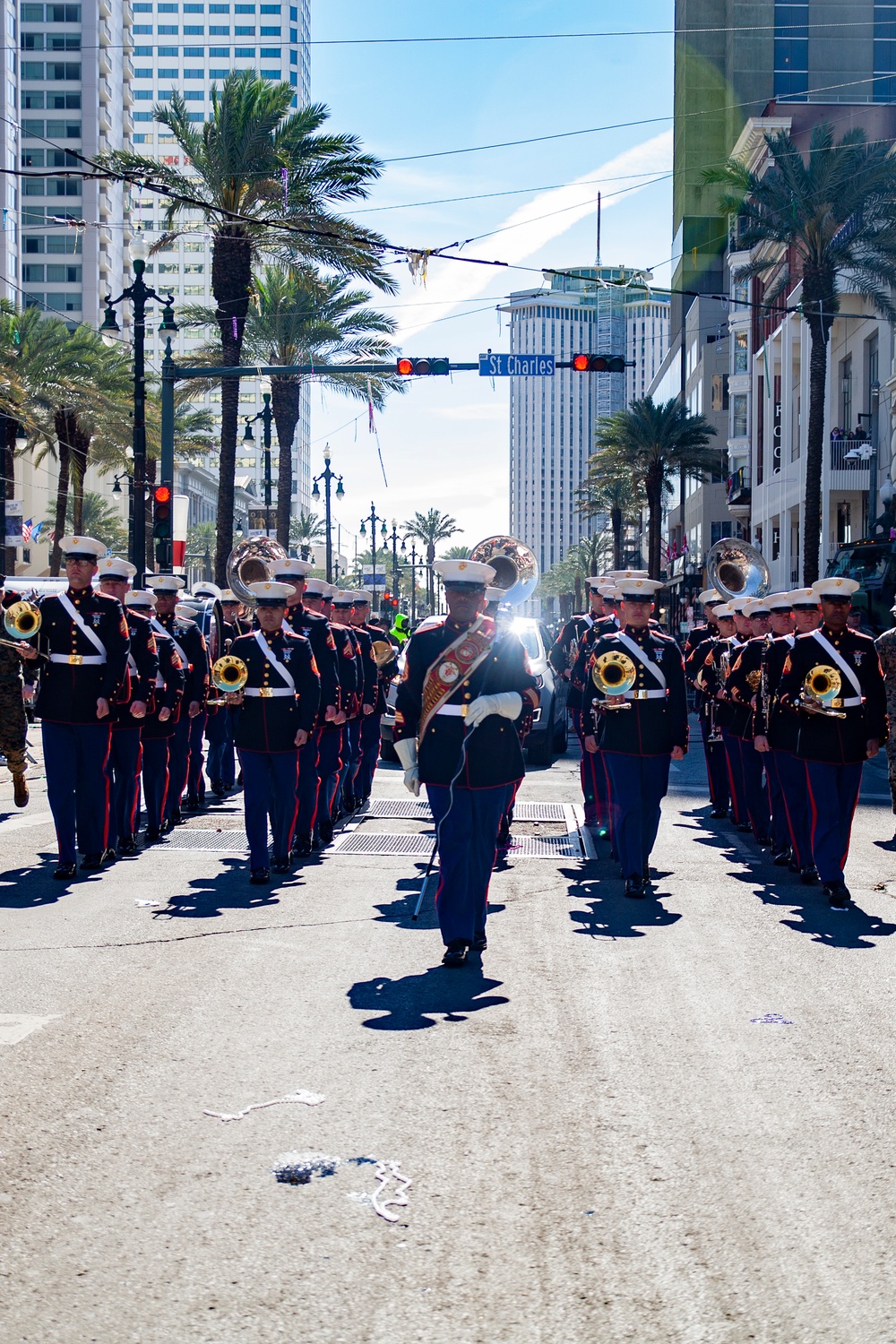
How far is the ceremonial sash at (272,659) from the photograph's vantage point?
32.9 feet

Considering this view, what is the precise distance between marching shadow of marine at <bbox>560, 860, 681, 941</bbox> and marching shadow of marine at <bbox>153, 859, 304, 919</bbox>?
74.6 inches

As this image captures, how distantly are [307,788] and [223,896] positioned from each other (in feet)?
6.08

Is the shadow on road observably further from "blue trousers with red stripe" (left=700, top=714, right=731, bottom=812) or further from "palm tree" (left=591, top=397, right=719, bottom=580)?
"palm tree" (left=591, top=397, right=719, bottom=580)

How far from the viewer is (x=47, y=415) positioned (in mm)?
49719

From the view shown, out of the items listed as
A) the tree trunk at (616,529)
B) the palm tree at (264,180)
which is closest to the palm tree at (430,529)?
the tree trunk at (616,529)

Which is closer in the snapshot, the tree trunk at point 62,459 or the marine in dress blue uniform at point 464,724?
the marine in dress blue uniform at point 464,724

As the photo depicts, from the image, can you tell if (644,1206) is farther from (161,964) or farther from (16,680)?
(16,680)

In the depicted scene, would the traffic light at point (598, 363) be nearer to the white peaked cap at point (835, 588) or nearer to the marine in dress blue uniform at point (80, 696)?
the white peaked cap at point (835, 588)

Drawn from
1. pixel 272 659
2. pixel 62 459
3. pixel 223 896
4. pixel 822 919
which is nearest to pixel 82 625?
pixel 272 659

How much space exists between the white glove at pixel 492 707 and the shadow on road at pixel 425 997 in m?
1.30

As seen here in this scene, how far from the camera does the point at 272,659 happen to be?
1012cm

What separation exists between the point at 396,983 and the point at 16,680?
5.97 metres

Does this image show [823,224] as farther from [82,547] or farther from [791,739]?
[82,547]

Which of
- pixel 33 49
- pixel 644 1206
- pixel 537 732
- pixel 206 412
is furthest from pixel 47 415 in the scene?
pixel 33 49
